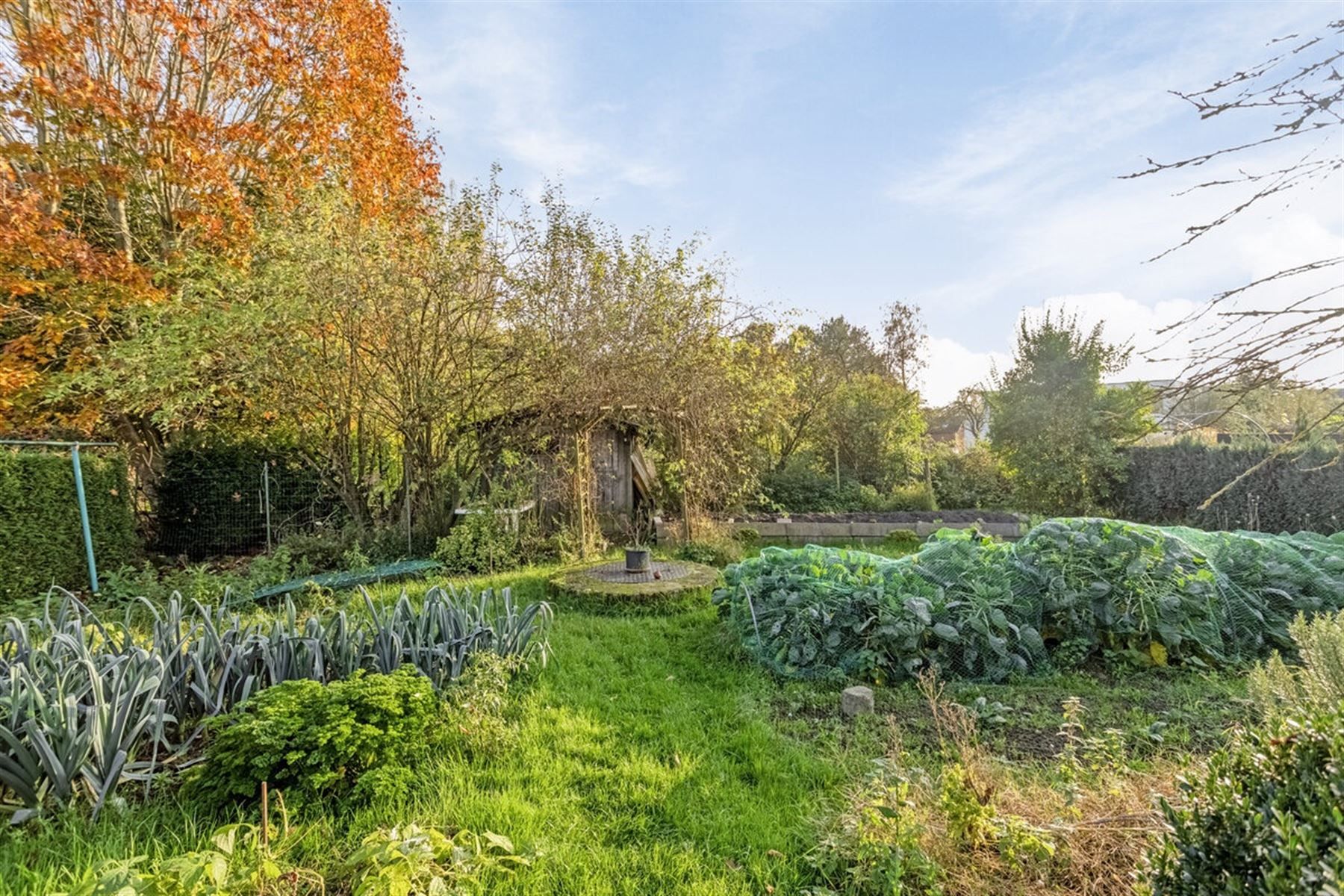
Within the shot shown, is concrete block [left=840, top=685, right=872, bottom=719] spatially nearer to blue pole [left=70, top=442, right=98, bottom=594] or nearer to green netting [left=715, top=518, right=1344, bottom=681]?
green netting [left=715, top=518, right=1344, bottom=681]

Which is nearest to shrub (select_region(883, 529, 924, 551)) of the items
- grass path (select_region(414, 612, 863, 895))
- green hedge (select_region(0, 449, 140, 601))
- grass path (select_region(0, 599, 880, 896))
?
grass path (select_region(414, 612, 863, 895))

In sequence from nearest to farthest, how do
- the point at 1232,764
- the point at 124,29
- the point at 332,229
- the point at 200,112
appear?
the point at 1232,764 → the point at 332,229 → the point at 124,29 → the point at 200,112

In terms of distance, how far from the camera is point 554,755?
108 inches

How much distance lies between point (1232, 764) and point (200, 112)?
12518 mm

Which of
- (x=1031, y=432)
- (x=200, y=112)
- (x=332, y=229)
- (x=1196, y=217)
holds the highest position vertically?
(x=200, y=112)

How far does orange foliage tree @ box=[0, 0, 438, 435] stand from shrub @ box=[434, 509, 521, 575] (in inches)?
194

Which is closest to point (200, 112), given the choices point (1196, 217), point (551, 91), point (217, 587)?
point (551, 91)

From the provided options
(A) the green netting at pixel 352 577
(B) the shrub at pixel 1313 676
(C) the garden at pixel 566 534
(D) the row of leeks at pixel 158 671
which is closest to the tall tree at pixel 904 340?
(C) the garden at pixel 566 534

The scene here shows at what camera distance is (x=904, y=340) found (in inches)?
769

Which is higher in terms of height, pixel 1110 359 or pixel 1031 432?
pixel 1110 359

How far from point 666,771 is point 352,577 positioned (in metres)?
4.55

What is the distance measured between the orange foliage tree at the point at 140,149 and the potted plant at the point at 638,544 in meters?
5.90

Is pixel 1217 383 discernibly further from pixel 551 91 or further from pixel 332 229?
pixel 332 229

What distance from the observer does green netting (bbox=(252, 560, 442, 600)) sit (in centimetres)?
554
